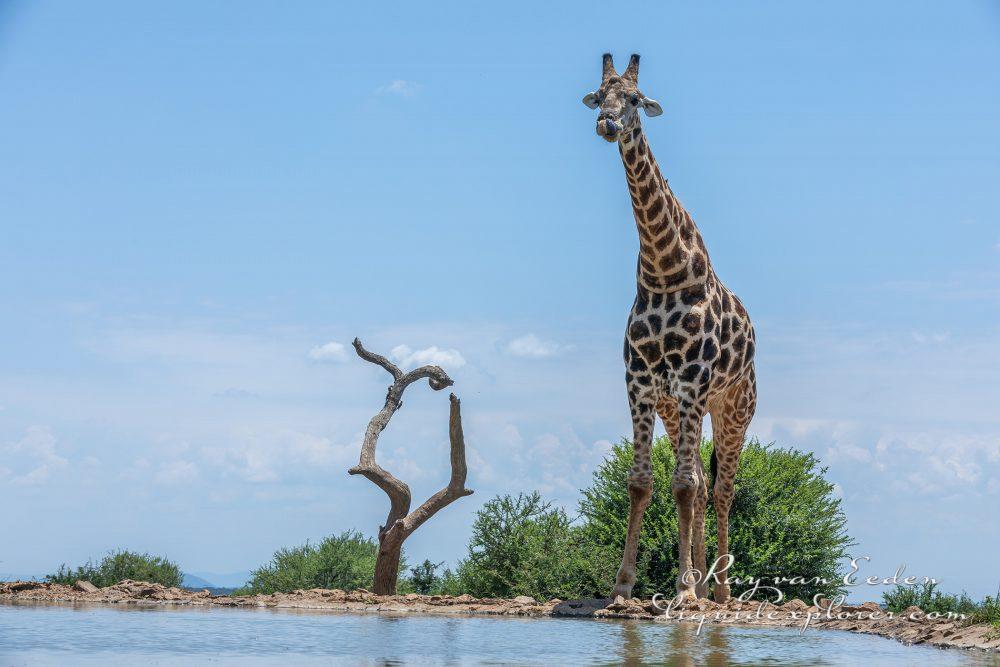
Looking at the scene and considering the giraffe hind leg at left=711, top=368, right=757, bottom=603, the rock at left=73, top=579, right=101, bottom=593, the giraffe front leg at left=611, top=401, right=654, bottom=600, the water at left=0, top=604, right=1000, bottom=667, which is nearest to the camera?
the water at left=0, top=604, right=1000, bottom=667

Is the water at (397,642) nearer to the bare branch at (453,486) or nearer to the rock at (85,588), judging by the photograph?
the rock at (85,588)

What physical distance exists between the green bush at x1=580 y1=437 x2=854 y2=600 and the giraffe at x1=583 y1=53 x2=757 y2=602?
2.67 m

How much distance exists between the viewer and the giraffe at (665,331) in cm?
1451

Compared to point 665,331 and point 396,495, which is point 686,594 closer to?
point 665,331

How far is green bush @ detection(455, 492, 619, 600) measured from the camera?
1794cm

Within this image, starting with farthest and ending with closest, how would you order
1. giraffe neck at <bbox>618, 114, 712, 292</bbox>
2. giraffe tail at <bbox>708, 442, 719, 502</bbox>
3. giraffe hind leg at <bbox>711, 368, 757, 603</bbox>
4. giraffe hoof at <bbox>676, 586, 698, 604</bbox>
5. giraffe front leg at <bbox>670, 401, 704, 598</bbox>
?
giraffe tail at <bbox>708, 442, 719, 502</bbox> < giraffe hind leg at <bbox>711, 368, 757, 603</bbox> < giraffe neck at <bbox>618, 114, 712, 292</bbox> < giraffe front leg at <bbox>670, 401, 704, 598</bbox> < giraffe hoof at <bbox>676, 586, 698, 604</bbox>

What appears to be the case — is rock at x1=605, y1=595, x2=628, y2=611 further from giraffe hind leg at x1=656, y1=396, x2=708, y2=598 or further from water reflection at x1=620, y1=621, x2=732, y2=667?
giraffe hind leg at x1=656, y1=396, x2=708, y2=598

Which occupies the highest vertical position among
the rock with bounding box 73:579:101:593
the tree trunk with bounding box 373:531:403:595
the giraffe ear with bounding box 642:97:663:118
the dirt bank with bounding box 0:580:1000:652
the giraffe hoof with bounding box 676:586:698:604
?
the giraffe ear with bounding box 642:97:663:118

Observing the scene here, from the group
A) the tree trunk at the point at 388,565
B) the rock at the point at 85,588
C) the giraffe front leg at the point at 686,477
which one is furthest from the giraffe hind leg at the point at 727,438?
the rock at the point at 85,588

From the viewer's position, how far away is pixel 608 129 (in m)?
13.7

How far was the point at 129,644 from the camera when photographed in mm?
9906

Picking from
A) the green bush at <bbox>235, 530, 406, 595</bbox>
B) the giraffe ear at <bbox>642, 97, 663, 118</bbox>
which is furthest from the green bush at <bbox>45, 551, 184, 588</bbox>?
the giraffe ear at <bbox>642, 97, 663, 118</bbox>

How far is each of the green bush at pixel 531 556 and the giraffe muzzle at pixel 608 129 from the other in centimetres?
689

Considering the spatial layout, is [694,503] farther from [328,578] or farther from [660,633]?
[328,578]
